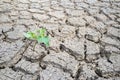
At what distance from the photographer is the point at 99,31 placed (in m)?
2.04

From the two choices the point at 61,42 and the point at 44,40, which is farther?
the point at 61,42

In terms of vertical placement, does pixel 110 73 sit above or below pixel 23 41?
below

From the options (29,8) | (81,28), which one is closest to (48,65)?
(81,28)

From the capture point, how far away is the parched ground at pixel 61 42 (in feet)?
4.67

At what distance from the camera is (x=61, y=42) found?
5.86ft

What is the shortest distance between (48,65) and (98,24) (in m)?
0.93

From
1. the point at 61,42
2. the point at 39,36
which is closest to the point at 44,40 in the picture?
the point at 39,36

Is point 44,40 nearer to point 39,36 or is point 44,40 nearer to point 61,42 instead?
point 39,36

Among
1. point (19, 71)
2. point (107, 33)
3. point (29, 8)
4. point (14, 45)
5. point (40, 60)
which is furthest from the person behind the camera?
point (29, 8)

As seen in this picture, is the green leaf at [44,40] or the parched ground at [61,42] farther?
the green leaf at [44,40]

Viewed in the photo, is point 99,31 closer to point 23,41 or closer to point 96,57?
point 96,57

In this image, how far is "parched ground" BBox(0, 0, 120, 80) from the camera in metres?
1.42

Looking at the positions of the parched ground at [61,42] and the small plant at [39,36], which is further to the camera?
the small plant at [39,36]

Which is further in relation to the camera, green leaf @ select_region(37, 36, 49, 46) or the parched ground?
green leaf @ select_region(37, 36, 49, 46)
